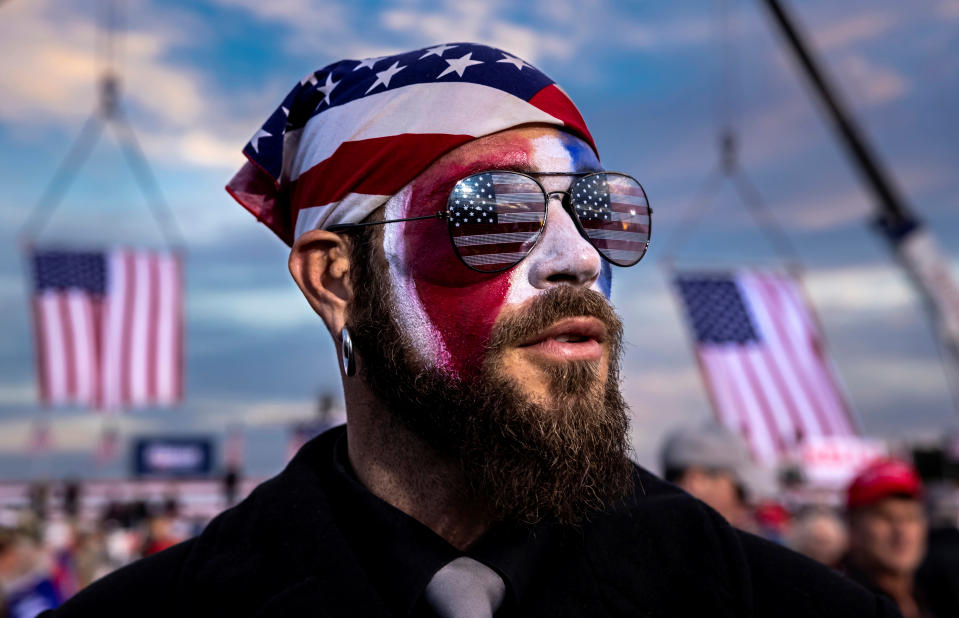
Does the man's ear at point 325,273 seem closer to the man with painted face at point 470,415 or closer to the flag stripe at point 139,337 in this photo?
the man with painted face at point 470,415

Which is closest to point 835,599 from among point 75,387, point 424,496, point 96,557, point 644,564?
point 644,564

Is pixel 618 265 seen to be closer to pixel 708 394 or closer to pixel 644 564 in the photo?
pixel 644 564

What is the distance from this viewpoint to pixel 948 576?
17.8ft

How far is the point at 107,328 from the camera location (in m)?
14.9

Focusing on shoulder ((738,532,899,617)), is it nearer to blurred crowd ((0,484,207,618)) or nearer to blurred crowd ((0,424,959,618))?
blurred crowd ((0,424,959,618))

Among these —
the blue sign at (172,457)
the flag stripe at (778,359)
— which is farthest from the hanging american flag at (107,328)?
the blue sign at (172,457)

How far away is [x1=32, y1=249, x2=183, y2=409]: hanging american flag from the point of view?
14672mm

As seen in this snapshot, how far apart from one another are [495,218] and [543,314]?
227 millimetres

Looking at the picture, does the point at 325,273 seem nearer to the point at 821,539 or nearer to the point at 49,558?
the point at 821,539

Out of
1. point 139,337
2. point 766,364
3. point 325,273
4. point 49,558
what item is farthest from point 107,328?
point 325,273

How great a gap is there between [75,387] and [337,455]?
13679 mm

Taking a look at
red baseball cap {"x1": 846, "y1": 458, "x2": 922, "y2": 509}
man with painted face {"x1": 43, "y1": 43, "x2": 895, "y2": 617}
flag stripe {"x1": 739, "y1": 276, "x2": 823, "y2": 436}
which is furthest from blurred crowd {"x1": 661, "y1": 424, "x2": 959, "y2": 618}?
flag stripe {"x1": 739, "y1": 276, "x2": 823, "y2": 436}

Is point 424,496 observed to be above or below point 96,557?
above

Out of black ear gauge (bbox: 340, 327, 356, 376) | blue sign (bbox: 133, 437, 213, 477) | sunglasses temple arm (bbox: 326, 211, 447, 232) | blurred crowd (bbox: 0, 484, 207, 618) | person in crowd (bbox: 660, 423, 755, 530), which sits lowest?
blue sign (bbox: 133, 437, 213, 477)
